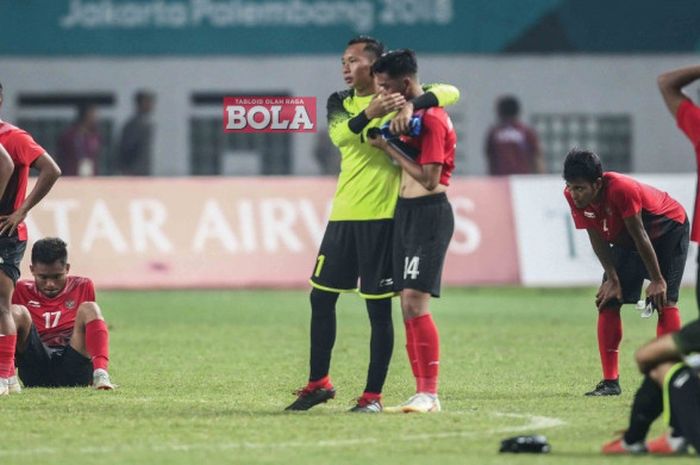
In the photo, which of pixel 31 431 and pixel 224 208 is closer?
pixel 31 431

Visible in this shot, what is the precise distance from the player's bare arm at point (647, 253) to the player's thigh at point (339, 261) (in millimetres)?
1887

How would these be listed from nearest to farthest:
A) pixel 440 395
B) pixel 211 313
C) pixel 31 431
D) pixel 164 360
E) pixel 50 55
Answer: pixel 31 431
pixel 440 395
pixel 164 360
pixel 211 313
pixel 50 55

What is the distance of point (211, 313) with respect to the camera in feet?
64.8

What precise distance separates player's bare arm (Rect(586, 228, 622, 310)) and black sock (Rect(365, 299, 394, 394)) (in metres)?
1.76

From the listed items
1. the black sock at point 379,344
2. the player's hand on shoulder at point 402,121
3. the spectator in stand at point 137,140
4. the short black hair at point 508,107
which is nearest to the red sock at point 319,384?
the black sock at point 379,344

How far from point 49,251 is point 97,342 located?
2.26 ft

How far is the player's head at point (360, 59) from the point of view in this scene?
406 inches

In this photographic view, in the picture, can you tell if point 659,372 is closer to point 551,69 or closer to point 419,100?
point 419,100

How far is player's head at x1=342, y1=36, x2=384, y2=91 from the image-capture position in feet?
33.8

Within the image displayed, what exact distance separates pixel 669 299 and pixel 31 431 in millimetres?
4567

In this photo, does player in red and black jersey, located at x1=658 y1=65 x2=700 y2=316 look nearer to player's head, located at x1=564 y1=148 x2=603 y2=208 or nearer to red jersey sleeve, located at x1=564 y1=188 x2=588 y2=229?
player's head, located at x1=564 y1=148 x2=603 y2=208

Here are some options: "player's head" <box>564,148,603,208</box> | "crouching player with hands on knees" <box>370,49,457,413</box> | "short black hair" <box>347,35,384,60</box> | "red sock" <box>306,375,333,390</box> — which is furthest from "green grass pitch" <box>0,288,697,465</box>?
"short black hair" <box>347,35,384,60</box>

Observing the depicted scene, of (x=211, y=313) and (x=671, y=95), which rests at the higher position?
(x=671, y=95)

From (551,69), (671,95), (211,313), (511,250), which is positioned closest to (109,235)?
(211,313)
